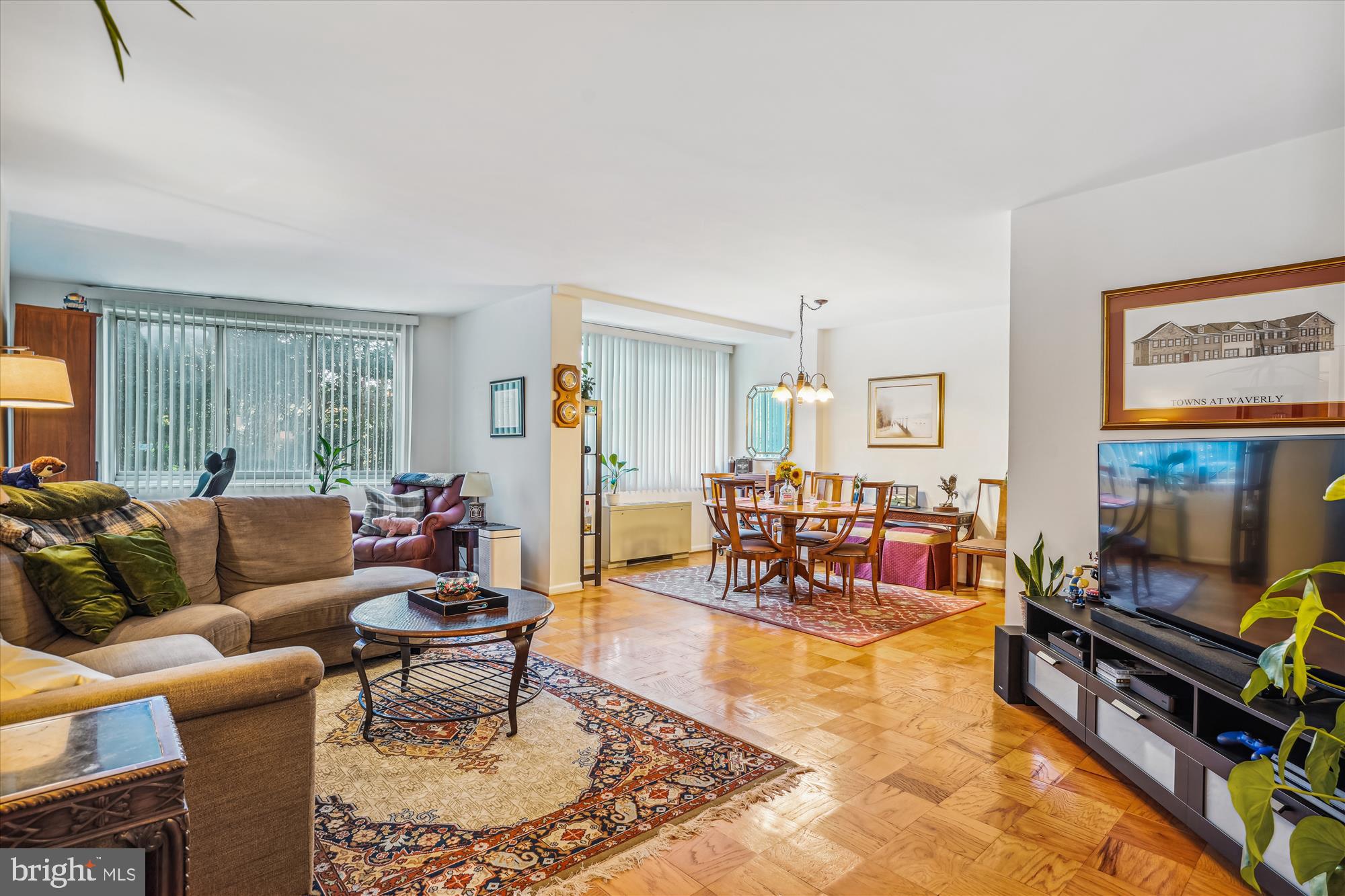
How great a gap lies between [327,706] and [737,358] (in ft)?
20.1

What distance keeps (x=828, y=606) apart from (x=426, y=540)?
10.2 ft

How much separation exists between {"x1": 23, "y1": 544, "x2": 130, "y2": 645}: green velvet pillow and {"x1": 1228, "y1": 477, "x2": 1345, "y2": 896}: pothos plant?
348 centimetres

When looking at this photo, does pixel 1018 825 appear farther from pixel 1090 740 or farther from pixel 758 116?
pixel 758 116

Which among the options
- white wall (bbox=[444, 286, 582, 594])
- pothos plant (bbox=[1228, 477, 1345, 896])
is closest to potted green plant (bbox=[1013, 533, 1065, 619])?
pothos plant (bbox=[1228, 477, 1345, 896])

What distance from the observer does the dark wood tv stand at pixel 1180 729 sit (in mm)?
1859

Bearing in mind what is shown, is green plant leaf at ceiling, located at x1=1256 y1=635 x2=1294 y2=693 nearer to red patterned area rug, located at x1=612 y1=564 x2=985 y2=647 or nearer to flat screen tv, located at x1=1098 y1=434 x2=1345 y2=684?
flat screen tv, located at x1=1098 y1=434 x2=1345 y2=684

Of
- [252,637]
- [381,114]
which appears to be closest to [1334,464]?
[381,114]

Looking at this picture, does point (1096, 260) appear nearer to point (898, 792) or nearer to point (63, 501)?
point (898, 792)

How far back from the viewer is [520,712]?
3.10 metres

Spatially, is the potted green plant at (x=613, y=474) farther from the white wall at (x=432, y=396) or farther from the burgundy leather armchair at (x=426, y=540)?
the burgundy leather armchair at (x=426, y=540)

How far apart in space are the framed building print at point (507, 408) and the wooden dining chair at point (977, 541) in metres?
3.78

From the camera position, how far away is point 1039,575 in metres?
3.31

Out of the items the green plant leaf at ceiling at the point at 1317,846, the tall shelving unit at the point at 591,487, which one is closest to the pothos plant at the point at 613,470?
the tall shelving unit at the point at 591,487

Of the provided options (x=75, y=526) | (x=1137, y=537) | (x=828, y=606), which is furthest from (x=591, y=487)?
(x=1137, y=537)
